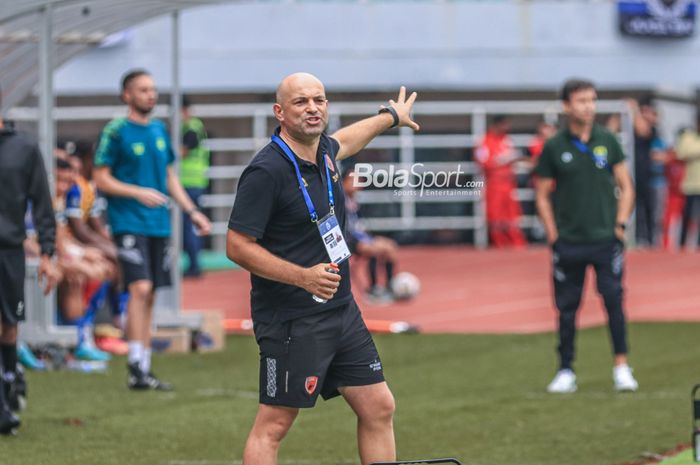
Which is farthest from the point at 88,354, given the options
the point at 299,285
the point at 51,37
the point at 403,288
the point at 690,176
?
the point at 690,176

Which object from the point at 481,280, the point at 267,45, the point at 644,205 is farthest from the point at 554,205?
the point at 267,45

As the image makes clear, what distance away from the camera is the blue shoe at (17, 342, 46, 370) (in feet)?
46.1

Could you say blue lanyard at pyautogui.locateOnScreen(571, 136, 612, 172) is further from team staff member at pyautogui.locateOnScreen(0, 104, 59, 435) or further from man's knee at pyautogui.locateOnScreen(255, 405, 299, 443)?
man's knee at pyautogui.locateOnScreen(255, 405, 299, 443)

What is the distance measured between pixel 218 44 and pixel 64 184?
1630 cm

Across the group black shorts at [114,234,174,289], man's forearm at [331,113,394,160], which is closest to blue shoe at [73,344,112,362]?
black shorts at [114,234,174,289]

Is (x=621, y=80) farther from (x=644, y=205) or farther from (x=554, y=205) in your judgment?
(x=554, y=205)

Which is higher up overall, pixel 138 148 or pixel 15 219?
pixel 138 148

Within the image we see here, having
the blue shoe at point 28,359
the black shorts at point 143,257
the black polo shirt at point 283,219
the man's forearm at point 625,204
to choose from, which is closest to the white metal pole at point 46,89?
the black shorts at point 143,257

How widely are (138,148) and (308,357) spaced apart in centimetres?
612

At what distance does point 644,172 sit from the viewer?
28.0m

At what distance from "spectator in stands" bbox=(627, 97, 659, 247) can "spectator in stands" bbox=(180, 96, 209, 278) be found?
8316mm

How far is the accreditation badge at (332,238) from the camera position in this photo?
275 inches

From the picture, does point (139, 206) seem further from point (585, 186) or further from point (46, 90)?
point (585, 186)

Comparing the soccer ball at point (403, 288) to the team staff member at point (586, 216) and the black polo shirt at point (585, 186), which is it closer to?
the team staff member at point (586, 216)
